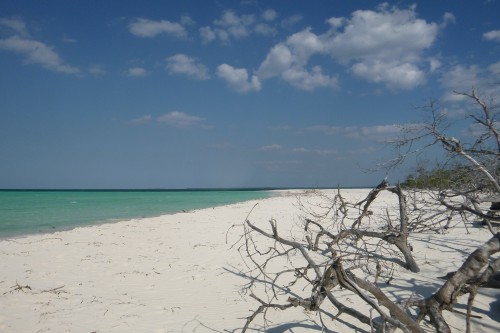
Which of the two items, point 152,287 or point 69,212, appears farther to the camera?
point 69,212

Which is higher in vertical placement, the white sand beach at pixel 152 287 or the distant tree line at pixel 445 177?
the distant tree line at pixel 445 177

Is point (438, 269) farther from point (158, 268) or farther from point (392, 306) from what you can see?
point (158, 268)

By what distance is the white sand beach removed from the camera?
418cm

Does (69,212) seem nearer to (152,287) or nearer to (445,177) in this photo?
(152,287)

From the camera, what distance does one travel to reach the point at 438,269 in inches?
234

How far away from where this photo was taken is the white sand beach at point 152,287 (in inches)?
165

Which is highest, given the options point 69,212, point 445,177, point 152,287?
Answer: point 445,177

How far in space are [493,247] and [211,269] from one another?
5.06 metres

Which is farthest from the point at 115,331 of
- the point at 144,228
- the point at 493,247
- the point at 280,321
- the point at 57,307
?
the point at 144,228

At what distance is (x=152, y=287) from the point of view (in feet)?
18.9

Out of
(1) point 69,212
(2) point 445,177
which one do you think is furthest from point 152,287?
(1) point 69,212

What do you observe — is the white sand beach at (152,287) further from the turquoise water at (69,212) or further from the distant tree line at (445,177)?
the turquoise water at (69,212)

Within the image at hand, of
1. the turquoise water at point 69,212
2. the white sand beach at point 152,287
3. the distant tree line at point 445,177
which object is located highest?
the distant tree line at point 445,177

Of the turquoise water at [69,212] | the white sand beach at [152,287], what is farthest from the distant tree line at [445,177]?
the turquoise water at [69,212]
